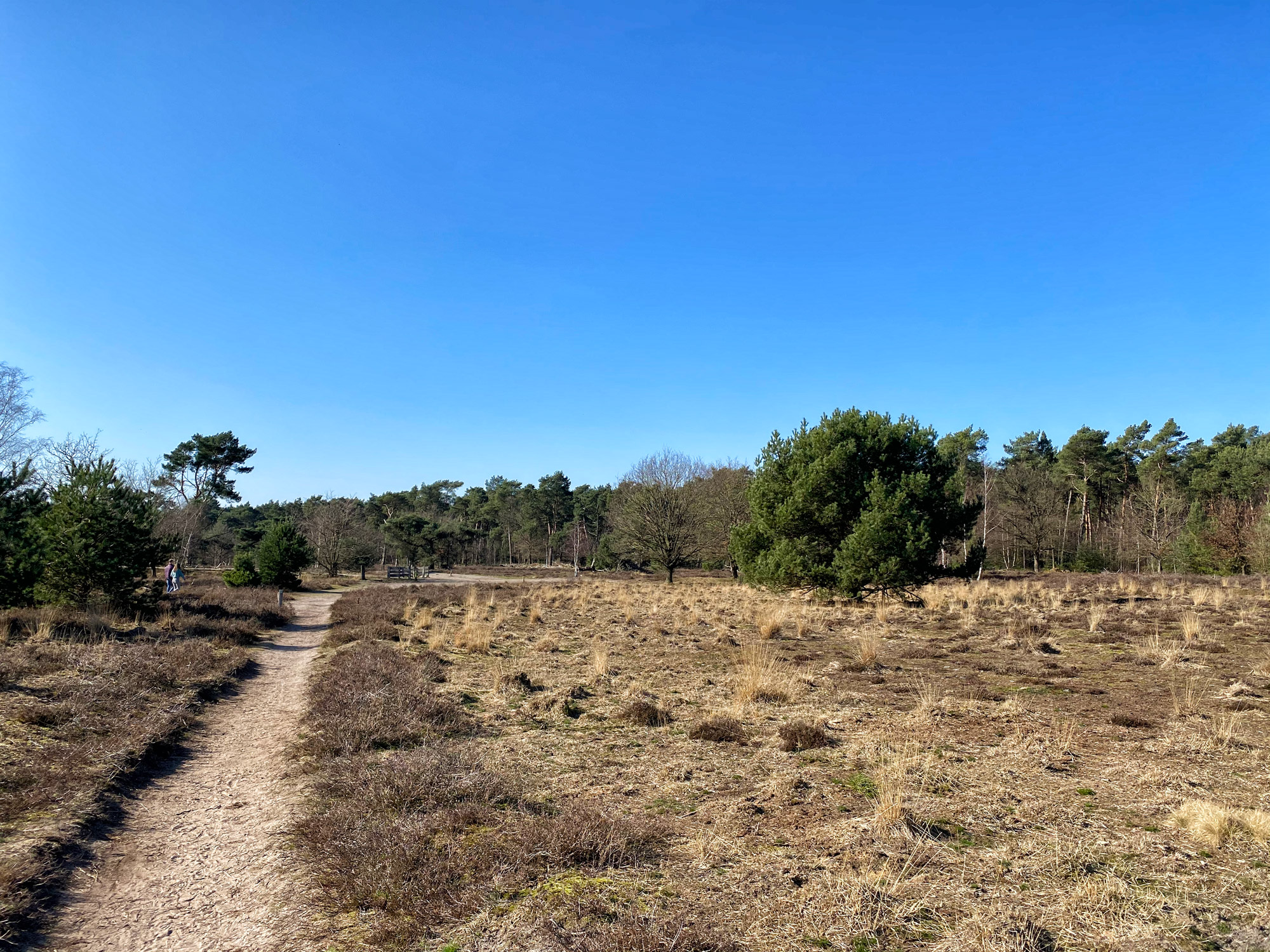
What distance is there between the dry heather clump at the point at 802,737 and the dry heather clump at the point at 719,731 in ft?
1.55

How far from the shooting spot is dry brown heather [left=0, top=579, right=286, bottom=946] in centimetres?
487

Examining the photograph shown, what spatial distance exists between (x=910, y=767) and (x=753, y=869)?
2590 mm

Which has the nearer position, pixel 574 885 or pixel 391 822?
pixel 574 885

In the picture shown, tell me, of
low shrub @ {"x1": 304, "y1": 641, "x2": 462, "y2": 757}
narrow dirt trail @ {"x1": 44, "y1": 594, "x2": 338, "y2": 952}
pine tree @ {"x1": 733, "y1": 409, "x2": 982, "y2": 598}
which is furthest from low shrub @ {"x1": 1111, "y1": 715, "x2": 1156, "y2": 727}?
pine tree @ {"x1": 733, "y1": 409, "x2": 982, "y2": 598}

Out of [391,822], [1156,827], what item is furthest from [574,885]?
[1156,827]

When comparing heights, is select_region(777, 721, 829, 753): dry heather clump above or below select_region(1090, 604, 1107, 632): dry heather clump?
below

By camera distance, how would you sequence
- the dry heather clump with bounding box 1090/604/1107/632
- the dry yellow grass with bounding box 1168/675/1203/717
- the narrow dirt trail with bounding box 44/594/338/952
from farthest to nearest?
the dry heather clump with bounding box 1090/604/1107/632 < the dry yellow grass with bounding box 1168/675/1203/717 < the narrow dirt trail with bounding box 44/594/338/952

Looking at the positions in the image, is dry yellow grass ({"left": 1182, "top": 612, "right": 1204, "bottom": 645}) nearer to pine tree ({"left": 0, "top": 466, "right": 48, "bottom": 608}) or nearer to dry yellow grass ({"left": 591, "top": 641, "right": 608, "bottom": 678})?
dry yellow grass ({"left": 591, "top": 641, "right": 608, "bottom": 678})

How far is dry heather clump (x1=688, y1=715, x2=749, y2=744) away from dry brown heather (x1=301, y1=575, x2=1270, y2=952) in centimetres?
4

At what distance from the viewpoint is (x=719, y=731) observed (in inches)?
305

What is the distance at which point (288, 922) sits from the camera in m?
4.05

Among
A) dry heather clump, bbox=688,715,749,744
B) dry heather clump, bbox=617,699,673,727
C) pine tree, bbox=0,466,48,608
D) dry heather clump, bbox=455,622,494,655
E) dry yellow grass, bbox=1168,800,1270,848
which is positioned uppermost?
pine tree, bbox=0,466,48,608

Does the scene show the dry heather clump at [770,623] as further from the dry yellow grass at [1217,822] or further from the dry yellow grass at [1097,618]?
the dry yellow grass at [1217,822]

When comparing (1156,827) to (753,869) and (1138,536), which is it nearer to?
(753,869)
